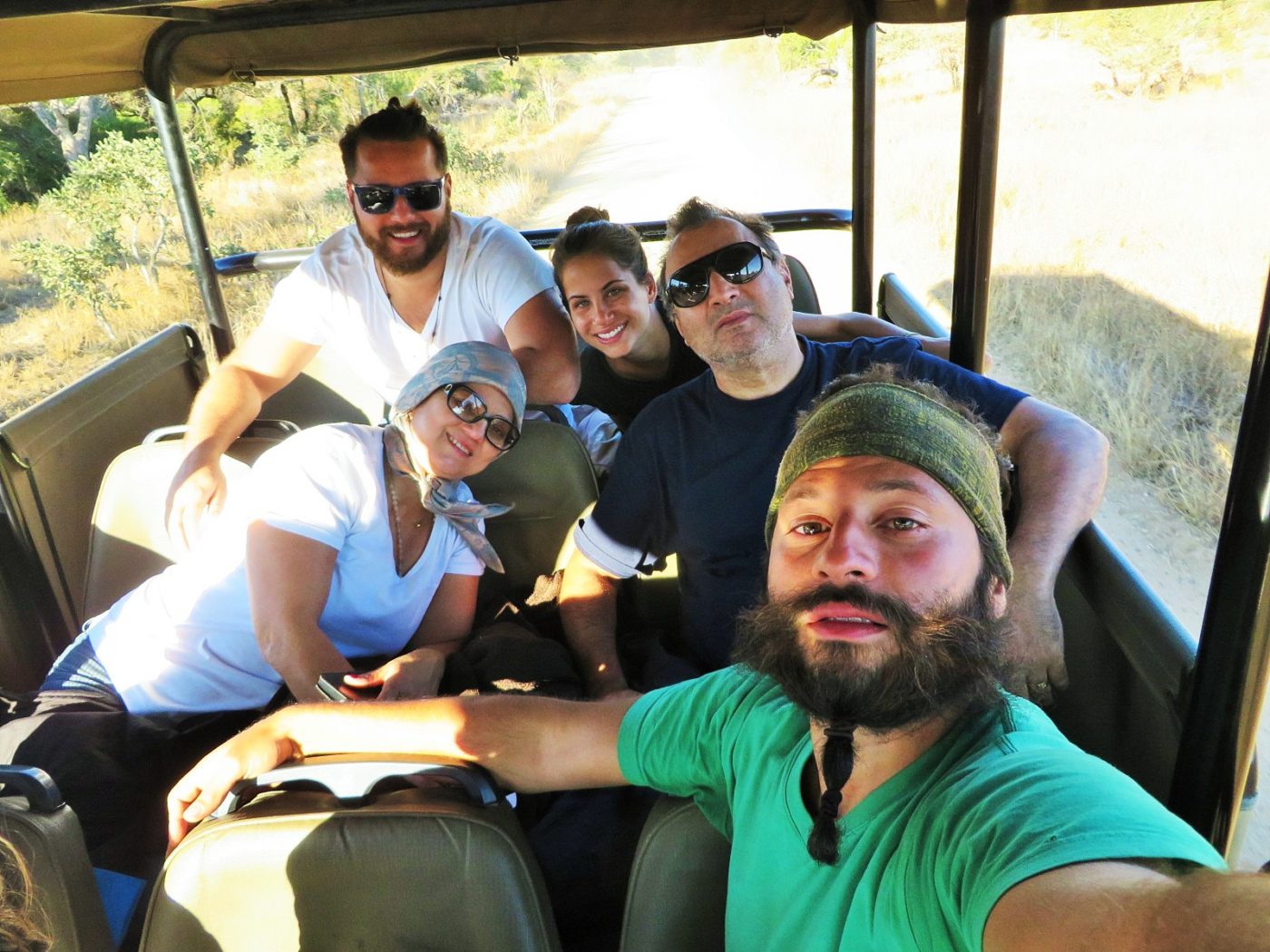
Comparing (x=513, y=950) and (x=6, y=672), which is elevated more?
(x=513, y=950)

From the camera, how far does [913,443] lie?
47.9 inches

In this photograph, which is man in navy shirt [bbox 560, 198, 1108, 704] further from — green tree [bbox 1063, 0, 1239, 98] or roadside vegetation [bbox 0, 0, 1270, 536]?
green tree [bbox 1063, 0, 1239, 98]

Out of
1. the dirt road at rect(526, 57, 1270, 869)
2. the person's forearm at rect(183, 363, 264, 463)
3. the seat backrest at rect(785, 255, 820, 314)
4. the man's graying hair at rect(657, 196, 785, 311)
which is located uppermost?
the man's graying hair at rect(657, 196, 785, 311)

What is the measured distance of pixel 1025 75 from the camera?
16703mm

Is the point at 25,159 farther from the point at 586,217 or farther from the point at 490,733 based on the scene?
the point at 490,733

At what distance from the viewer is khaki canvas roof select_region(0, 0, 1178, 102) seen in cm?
254

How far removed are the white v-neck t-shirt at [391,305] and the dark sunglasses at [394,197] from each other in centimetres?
12

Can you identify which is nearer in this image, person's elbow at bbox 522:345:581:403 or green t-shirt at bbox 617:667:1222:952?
green t-shirt at bbox 617:667:1222:952

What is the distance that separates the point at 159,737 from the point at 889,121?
19.3m

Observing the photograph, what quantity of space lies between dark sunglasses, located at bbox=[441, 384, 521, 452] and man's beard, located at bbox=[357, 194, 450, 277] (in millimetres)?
776

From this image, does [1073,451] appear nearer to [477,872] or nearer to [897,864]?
[897,864]

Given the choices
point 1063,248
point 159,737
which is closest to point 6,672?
point 159,737

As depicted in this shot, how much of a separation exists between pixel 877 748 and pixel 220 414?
2011mm

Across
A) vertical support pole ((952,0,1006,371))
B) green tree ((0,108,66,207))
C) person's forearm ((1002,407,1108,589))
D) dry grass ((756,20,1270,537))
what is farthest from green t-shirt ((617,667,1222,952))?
green tree ((0,108,66,207))
